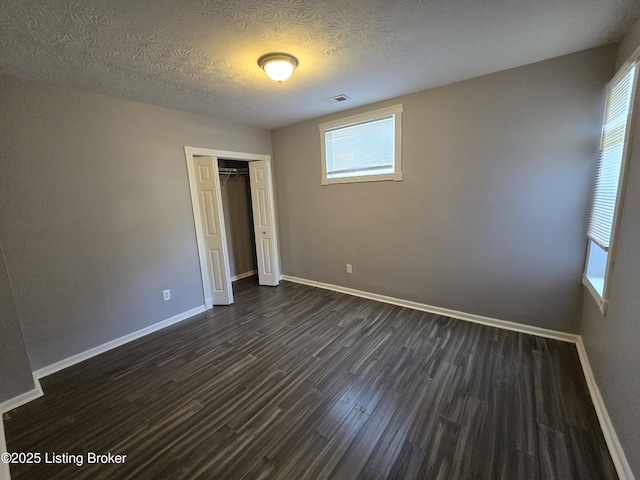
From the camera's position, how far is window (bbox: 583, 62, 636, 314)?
163 cm

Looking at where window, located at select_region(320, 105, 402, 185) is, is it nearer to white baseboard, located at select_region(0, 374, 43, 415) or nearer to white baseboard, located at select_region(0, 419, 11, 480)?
white baseboard, located at select_region(0, 374, 43, 415)

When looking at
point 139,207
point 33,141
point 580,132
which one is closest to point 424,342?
point 580,132

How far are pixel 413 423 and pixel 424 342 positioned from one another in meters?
1.02

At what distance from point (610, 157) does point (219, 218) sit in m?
3.97

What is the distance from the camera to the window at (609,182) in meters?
1.63

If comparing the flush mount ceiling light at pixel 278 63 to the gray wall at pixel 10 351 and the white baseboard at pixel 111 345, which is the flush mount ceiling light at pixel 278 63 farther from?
the white baseboard at pixel 111 345

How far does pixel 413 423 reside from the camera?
1.68m

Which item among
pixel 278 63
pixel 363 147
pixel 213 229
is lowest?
pixel 213 229

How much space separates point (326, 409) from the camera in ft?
5.99

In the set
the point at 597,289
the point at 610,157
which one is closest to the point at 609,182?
the point at 610,157

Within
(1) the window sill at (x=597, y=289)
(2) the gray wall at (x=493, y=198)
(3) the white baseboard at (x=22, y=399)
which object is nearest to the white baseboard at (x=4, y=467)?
(3) the white baseboard at (x=22, y=399)

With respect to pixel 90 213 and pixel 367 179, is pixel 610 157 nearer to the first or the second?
pixel 367 179

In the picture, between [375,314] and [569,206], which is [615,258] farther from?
[375,314]

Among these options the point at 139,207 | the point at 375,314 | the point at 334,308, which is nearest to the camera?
the point at 139,207
